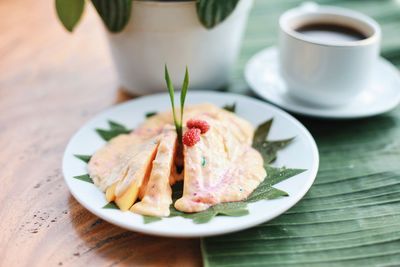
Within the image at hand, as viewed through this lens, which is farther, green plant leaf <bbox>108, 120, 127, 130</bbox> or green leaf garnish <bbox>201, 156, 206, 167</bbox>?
green plant leaf <bbox>108, 120, 127, 130</bbox>

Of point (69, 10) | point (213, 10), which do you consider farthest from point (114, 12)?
point (213, 10)

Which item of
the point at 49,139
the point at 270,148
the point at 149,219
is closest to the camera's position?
the point at 149,219

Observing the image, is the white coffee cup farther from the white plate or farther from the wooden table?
the wooden table

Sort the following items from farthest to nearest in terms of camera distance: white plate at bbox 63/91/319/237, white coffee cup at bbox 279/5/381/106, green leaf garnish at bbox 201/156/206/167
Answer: white coffee cup at bbox 279/5/381/106 < green leaf garnish at bbox 201/156/206/167 < white plate at bbox 63/91/319/237

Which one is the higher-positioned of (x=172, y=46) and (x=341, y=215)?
(x=172, y=46)

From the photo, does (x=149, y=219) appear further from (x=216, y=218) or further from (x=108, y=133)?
(x=108, y=133)

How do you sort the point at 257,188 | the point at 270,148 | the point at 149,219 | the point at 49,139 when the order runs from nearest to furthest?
the point at 149,219 → the point at 257,188 → the point at 270,148 → the point at 49,139

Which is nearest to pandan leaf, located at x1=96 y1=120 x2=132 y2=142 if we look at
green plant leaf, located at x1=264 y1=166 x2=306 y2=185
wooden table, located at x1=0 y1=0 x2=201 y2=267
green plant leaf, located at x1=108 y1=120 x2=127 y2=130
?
green plant leaf, located at x1=108 y1=120 x2=127 y2=130

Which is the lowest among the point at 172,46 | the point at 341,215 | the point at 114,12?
the point at 341,215
